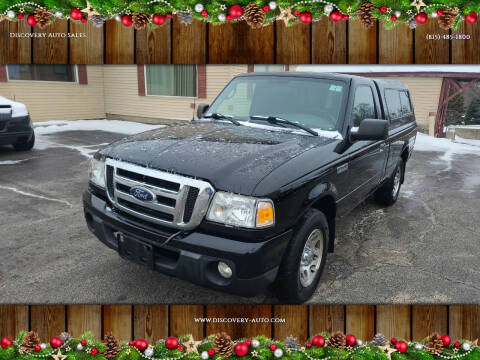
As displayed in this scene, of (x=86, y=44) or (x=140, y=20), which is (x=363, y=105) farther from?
(x=86, y=44)

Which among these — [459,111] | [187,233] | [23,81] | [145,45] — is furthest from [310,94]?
[23,81]

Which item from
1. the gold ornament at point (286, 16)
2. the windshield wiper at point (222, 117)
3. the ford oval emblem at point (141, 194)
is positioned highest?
the gold ornament at point (286, 16)

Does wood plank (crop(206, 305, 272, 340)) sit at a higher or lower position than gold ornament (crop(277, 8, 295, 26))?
lower

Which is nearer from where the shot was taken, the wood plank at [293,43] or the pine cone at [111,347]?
the pine cone at [111,347]

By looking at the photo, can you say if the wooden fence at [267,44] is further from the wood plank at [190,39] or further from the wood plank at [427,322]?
the wood plank at [427,322]

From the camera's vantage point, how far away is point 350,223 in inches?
174

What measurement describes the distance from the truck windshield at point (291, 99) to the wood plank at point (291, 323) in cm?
139

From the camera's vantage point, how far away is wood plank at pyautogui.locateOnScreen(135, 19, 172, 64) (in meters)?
2.62

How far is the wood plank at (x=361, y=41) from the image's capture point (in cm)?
262

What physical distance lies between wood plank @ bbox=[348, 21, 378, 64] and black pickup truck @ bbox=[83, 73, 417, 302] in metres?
0.47

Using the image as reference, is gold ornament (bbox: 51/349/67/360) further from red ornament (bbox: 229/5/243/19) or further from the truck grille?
red ornament (bbox: 229/5/243/19)

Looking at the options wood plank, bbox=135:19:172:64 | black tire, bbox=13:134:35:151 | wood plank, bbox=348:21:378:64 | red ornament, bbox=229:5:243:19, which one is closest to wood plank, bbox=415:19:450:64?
wood plank, bbox=348:21:378:64

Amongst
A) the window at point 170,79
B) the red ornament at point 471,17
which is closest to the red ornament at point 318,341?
the window at point 170,79

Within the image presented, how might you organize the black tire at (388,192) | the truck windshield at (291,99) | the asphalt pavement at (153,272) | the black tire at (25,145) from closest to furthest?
the asphalt pavement at (153,272) < the black tire at (25,145) < the truck windshield at (291,99) < the black tire at (388,192)
